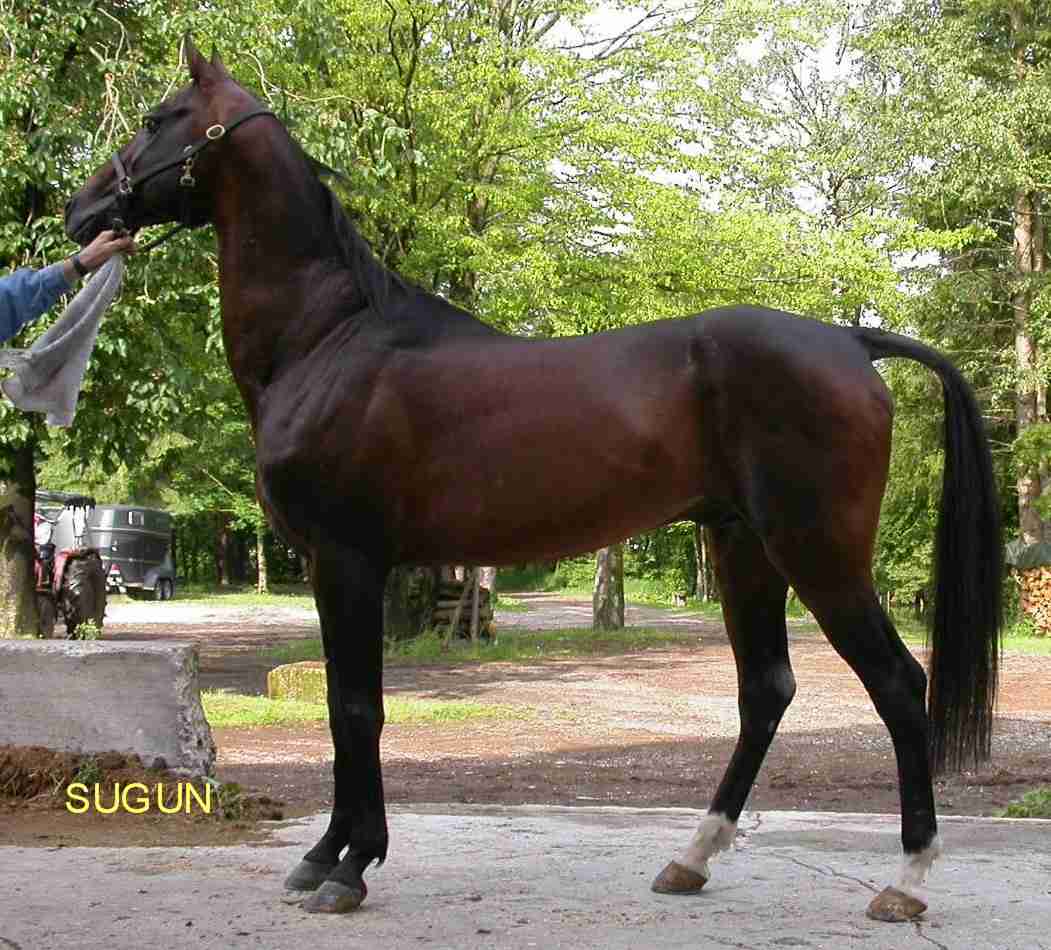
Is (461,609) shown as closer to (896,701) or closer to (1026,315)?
(1026,315)

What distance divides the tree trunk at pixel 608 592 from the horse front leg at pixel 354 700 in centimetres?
1925

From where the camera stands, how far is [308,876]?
4129 millimetres

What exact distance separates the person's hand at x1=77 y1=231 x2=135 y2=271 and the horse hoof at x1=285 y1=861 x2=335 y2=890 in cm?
194

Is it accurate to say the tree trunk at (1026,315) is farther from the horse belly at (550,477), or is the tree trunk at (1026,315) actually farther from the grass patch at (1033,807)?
the horse belly at (550,477)

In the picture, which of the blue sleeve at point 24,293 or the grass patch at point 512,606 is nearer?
the blue sleeve at point 24,293

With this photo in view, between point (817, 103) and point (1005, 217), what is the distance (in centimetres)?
931

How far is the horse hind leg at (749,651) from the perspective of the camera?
14.3 ft

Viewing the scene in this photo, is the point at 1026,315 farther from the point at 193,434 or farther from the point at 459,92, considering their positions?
the point at 193,434

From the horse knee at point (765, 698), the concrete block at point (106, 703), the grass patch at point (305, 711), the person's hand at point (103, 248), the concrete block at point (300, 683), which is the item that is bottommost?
the grass patch at point (305, 711)

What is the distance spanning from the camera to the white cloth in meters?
4.14

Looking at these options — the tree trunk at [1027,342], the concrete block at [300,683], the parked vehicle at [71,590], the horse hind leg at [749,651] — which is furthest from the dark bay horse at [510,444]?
the tree trunk at [1027,342]

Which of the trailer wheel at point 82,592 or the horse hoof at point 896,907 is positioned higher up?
the trailer wheel at point 82,592

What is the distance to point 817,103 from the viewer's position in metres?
36.4

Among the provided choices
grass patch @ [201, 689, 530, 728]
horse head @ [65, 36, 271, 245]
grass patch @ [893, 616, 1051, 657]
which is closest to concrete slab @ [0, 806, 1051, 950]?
horse head @ [65, 36, 271, 245]
